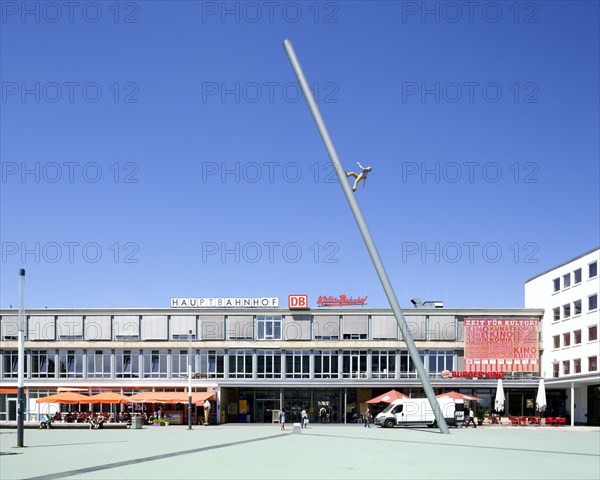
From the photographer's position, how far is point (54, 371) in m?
82.6

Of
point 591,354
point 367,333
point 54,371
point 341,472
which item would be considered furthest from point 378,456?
point 54,371

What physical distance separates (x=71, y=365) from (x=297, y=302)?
77.9 ft

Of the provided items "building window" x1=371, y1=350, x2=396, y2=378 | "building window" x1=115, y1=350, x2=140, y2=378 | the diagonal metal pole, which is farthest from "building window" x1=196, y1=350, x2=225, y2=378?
the diagonal metal pole

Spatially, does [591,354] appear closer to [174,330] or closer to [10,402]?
[174,330]

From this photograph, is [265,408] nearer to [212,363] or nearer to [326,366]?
[212,363]

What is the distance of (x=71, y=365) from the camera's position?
82688 mm

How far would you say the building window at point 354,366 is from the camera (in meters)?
82.1

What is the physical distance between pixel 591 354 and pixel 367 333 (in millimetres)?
22279

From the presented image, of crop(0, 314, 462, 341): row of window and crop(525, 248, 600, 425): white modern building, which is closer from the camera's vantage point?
crop(525, 248, 600, 425): white modern building

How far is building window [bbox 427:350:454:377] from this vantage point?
267ft

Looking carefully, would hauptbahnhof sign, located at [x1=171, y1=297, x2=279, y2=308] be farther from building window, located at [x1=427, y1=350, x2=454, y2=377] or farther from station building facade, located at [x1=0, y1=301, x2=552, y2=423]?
building window, located at [x1=427, y1=350, x2=454, y2=377]

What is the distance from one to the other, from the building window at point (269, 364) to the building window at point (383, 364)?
31.4ft

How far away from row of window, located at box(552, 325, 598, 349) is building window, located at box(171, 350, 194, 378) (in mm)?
36496

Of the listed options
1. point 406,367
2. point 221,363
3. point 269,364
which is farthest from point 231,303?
point 406,367
